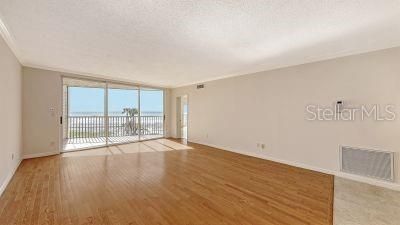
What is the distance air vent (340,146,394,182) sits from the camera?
10.3 feet

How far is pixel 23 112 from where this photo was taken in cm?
473

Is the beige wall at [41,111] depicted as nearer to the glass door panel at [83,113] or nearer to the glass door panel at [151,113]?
the glass door panel at [83,113]

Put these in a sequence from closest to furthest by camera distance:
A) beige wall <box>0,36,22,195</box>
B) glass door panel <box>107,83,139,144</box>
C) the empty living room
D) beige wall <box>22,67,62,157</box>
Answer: the empty living room < beige wall <box>0,36,22,195</box> < beige wall <box>22,67,62,157</box> < glass door panel <box>107,83,139,144</box>

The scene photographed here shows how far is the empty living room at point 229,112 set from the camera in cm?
221

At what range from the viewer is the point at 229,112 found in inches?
239

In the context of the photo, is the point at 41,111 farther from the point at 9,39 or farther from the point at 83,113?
the point at 9,39

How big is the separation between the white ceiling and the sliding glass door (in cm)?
254

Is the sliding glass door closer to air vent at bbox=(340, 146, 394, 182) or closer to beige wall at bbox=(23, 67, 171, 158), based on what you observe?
beige wall at bbox=(23, 67, 171, 158)

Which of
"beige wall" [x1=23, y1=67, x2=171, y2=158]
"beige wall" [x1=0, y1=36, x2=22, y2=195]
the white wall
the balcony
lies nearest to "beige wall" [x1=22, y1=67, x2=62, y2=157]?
"beige wall" [x1=23, y1=67, x2=171, y2=158]

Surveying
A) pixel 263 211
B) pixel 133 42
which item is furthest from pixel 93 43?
pixel 263 211

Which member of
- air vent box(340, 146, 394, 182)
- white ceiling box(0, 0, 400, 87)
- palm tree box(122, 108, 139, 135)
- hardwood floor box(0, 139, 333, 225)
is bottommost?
hardwood floor box(0, 139, 333, 225)

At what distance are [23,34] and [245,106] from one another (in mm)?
4947

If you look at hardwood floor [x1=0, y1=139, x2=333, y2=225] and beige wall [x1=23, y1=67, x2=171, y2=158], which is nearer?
hardwood floor [x1=0, y1=139, x2=333, y2=225]

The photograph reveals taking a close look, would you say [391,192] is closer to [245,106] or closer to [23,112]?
[245,106]
